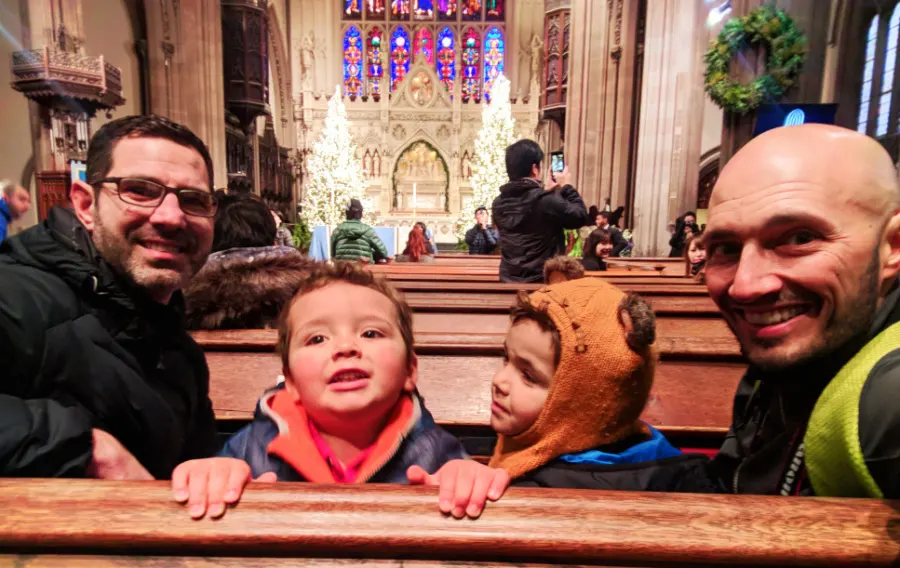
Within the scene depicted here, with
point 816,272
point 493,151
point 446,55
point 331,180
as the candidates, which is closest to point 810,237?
point 816,272

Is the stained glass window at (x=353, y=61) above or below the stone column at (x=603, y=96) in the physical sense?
above

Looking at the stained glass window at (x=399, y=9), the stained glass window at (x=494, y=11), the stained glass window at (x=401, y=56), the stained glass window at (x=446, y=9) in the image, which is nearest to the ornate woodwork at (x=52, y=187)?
the stained glass window at (x=401, y=56)

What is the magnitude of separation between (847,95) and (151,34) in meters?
12.4

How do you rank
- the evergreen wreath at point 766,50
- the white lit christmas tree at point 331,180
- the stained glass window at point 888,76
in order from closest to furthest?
the evergreen wreath at point 766,50 → the stained glass window at point 888,76 → the white lit christmas tree at point 331,180

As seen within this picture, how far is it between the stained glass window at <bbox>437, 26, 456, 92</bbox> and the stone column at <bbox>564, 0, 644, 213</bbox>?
10.6 meters

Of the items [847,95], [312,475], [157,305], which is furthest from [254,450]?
[847,95]

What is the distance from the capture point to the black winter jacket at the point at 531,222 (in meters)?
3.22

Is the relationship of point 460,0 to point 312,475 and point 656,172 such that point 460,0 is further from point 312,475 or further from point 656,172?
point 312,475

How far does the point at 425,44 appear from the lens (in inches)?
859

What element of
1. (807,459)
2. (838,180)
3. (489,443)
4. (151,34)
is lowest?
(489,443)

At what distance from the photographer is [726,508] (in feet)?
1.89

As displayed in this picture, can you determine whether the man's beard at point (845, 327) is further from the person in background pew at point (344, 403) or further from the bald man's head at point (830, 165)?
the person in background pew at point (344, 403)

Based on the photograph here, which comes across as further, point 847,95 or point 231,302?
point 847,95

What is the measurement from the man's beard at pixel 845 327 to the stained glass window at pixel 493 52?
2253 centimetres
